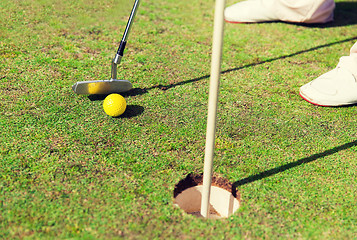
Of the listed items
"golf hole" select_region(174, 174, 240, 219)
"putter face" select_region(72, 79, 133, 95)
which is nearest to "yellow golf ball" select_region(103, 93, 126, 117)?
"putter face" select_region(72, 79, 133, 95)

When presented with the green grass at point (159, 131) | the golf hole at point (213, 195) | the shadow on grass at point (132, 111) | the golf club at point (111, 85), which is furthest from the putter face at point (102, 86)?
the golf hole at point (213, 195)

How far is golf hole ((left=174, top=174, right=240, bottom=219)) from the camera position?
2.67 meters

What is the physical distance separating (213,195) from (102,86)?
139cm

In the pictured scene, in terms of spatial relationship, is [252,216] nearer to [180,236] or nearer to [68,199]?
[180,236]

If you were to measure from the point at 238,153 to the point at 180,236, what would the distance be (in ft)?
3.04

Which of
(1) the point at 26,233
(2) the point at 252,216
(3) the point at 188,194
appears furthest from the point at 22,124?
(2) the point at 252,216

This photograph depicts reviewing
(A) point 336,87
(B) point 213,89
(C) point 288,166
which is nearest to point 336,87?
(A) point 336,87

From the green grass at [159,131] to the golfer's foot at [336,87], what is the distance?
3.6 inches

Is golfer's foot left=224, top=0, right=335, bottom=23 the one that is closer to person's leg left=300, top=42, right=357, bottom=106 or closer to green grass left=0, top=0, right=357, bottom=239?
green grass left=0, top=0, right=357, bottom=239

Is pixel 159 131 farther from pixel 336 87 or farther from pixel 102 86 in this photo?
pixel 336 87

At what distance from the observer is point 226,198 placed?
2.74 metres

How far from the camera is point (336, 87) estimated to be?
12.1ft

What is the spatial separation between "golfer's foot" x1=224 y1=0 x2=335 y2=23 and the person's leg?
1.34m

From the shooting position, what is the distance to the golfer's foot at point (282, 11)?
16.5 ft
